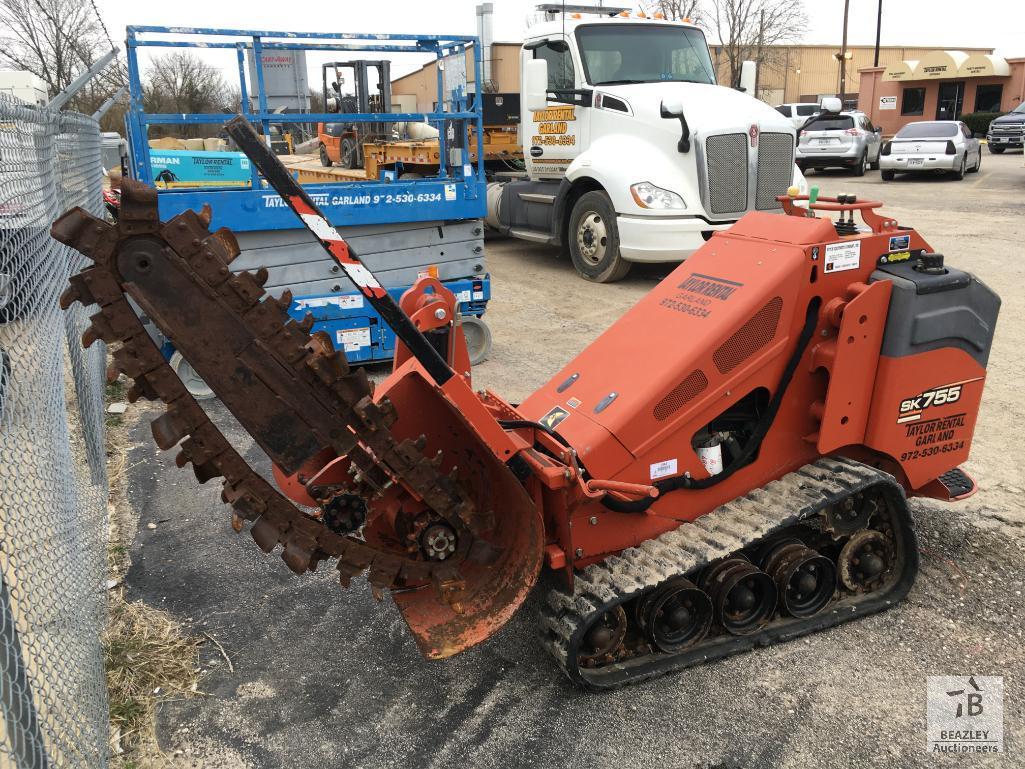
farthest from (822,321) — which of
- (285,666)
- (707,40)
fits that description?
(707,40)

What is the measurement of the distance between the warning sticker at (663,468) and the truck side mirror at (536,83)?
8092 mm

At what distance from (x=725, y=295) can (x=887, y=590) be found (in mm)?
1532

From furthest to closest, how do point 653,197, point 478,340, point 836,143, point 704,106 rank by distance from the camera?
point 836,143 < point 704,106 < point 653,197 < point 478,340

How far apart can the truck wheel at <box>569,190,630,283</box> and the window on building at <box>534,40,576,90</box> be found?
4.96 ft

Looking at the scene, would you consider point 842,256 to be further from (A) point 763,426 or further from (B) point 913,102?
(B) point 913,102

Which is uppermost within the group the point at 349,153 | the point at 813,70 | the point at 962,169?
the point at 813,70

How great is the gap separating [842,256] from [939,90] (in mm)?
42808

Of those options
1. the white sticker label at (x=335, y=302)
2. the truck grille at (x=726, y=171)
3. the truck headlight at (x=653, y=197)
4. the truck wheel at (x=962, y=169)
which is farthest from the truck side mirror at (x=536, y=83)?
the truck wheel at (x=962, y=169)

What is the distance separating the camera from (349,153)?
43.2ft

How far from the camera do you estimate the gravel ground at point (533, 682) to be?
10.0 ft

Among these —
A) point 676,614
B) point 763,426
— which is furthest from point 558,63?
point 676,614

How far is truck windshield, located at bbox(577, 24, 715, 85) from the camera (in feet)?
35.1

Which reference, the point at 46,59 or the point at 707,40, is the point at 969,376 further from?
the point at 46,59

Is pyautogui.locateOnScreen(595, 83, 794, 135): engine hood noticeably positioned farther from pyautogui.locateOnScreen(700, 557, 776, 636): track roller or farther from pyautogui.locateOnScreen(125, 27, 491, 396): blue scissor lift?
pyautogui.locateOnScreen(700, 557, 776, 636): track roller
